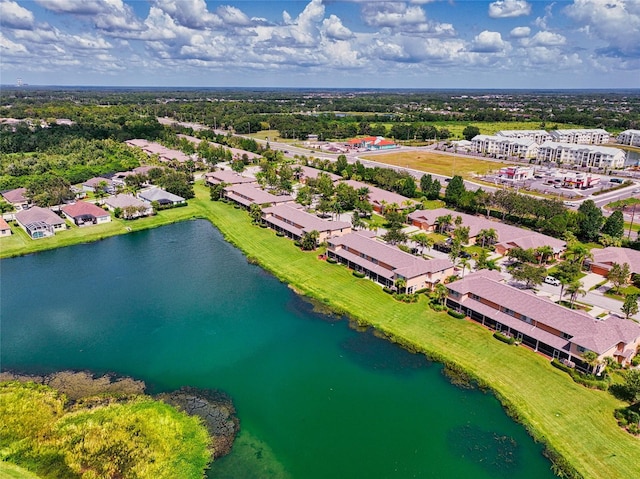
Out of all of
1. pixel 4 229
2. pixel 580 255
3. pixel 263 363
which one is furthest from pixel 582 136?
pixel 4 229

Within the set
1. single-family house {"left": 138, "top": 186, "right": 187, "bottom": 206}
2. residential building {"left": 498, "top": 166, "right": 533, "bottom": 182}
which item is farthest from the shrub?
residential building {"left": 498, "top": 166, "right": 533, "bottom": 182}

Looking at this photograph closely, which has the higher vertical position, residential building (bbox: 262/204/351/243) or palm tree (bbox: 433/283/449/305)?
residential building (bbox: 262/204/351/243)

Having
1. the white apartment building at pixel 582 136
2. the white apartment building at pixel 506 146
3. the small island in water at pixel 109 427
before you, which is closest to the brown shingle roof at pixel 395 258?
the small island in water at pixel 109 427

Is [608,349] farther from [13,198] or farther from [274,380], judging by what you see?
[13,198]

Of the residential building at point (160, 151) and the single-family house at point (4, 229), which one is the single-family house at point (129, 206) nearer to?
the single-family house at point (4, 229)

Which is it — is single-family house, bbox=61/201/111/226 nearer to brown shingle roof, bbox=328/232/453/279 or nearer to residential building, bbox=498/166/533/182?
brown shingle roof, bbox=328/232/453/279

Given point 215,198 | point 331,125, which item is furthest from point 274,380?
point 331,125
